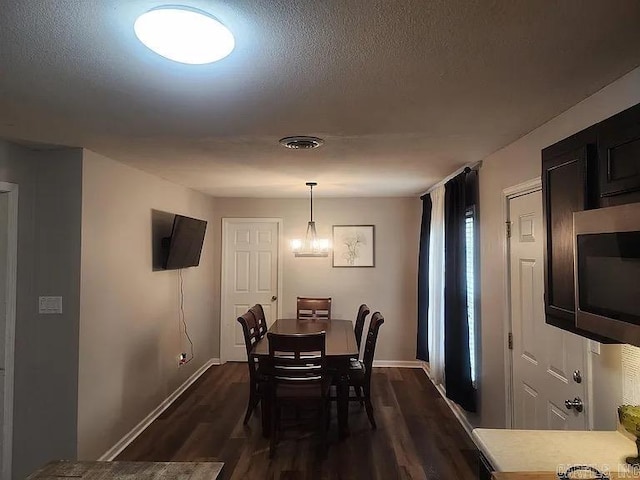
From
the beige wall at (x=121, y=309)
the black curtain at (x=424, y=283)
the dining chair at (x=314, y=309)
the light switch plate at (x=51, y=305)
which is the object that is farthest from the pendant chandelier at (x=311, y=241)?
the light switch plate at (x=51, y=305)

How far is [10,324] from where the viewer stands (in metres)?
2.78

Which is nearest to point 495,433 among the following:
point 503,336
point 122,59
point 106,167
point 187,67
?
point 503,336

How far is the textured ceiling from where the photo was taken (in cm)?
123

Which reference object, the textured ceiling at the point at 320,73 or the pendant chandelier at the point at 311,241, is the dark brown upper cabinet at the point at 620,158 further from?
the pendant chandelier at the point at 311,241

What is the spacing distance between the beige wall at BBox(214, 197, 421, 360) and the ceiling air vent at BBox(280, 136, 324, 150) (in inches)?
123

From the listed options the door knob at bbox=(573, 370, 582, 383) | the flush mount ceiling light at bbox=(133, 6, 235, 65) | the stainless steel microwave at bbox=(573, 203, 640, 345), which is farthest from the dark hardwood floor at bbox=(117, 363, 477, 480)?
the flush mount ceiling light at bbox=(133, 6, 235, 65)

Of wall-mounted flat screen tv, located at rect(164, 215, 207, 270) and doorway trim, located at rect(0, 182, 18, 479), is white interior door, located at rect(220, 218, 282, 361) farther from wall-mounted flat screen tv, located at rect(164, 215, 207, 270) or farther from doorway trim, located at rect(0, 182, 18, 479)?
doorway trim, located at rect(0, 182, 18, 479)

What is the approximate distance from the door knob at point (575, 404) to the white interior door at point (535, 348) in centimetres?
1

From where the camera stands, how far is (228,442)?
138 inches

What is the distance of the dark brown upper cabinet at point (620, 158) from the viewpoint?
123 centimetres

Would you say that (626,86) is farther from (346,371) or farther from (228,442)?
(228,442)

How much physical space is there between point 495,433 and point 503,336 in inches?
52.3

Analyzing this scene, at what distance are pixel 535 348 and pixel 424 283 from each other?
112 inches

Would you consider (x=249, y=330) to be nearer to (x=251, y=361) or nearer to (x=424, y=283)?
(x=251, y=361)
